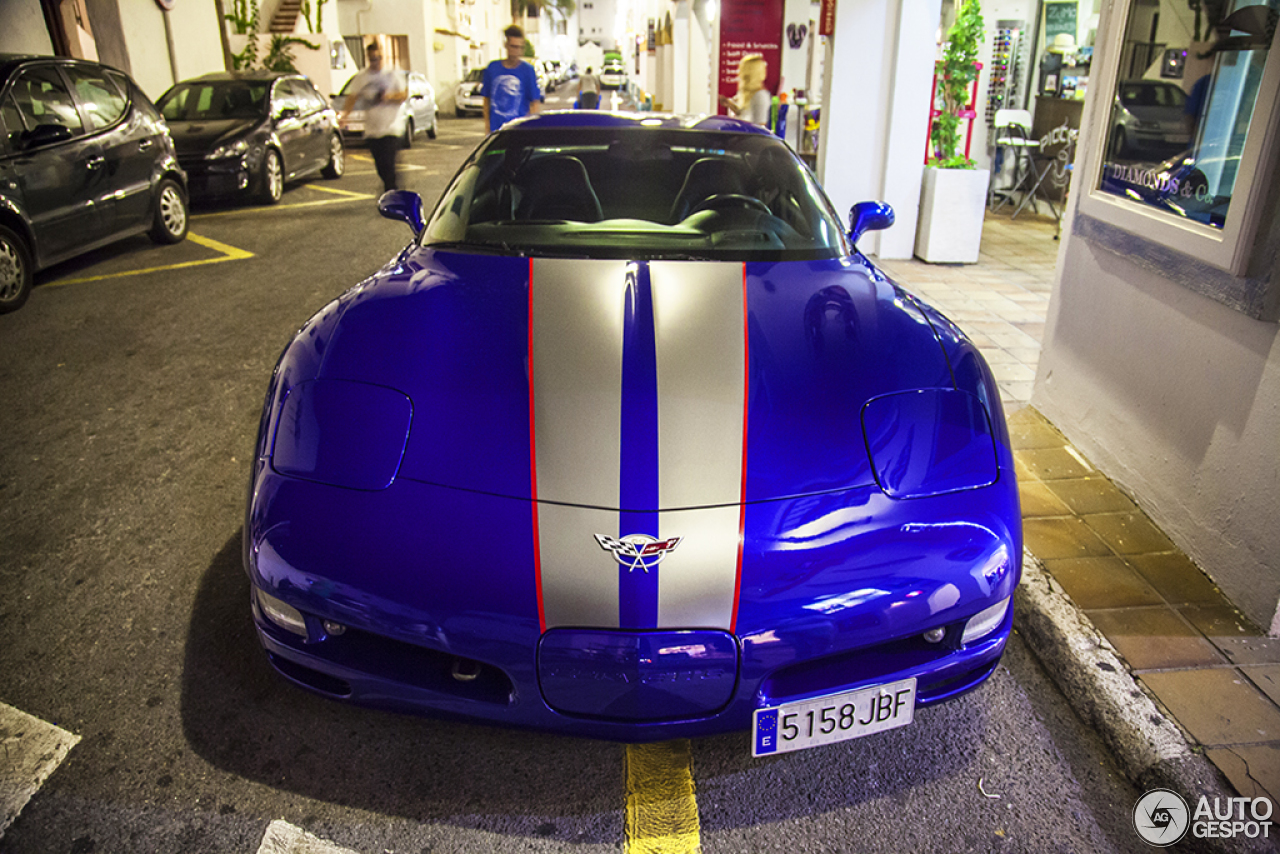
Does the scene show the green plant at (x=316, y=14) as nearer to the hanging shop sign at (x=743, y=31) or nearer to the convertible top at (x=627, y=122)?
the hanging shop sign at (x=743, y=31)

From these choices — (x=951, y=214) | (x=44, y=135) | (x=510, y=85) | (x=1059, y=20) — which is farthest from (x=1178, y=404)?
(x=1059, y=20)

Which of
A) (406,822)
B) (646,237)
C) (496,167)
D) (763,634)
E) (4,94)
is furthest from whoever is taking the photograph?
(4,94)

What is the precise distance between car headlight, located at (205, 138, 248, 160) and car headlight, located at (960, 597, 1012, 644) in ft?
31.5

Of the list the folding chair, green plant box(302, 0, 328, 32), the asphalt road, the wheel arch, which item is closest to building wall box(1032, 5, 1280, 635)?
the asphalt road

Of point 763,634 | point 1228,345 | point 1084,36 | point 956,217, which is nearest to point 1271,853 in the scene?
point 763,634

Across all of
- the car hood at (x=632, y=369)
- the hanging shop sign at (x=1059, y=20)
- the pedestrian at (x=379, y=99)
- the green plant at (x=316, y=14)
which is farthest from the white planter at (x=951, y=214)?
the green plant at (x=316, y=14)

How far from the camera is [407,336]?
2.25 metres

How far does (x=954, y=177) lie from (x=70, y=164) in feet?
22.5

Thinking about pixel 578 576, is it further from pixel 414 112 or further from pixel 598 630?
pixel 414 112

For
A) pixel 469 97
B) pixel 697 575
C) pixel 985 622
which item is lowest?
pixel 985 622

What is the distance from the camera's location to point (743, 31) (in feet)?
43.7

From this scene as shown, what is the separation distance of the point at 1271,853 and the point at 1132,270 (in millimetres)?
2170

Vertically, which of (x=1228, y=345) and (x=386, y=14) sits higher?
(x=386, y=14)

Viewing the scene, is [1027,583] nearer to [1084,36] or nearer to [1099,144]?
[1099,144]
